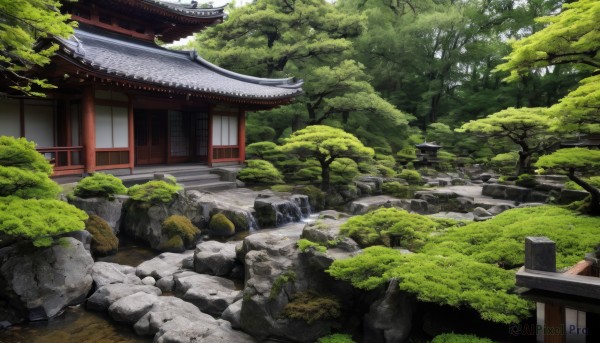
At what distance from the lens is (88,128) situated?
13.2 metres

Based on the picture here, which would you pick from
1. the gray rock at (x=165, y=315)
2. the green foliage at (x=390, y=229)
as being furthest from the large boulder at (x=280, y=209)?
the gray rock at (x=165, y=315)

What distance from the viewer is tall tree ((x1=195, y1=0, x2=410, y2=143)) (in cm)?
2291

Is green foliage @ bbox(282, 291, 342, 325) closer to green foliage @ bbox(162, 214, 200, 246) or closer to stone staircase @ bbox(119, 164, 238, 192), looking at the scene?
green foliage @ bbox(162, 214, 200, 246)

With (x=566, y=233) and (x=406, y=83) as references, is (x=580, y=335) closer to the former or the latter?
(x=566, y=233)

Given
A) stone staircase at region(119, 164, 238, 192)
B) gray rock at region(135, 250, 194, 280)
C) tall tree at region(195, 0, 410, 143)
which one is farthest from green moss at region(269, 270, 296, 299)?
tall tree at region(195, 0, 410, 143)

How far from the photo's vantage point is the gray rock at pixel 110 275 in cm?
823

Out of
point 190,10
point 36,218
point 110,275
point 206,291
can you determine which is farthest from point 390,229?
point 190,10

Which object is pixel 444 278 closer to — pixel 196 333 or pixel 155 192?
pixel 196 333

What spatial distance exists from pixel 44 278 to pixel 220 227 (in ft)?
18.9

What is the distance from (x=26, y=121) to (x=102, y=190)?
16.5 feet

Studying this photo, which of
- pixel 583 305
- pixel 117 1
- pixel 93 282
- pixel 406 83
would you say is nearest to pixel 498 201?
pixel 583 305

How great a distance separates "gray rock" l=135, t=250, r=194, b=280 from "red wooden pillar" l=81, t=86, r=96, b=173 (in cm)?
521

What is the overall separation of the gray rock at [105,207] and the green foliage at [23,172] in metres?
2.77

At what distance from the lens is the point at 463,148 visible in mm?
31875
